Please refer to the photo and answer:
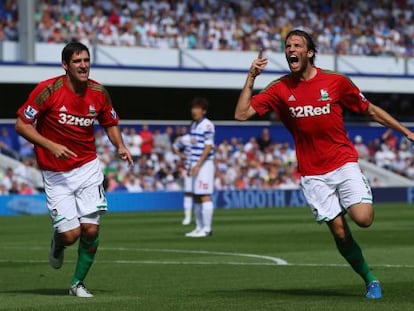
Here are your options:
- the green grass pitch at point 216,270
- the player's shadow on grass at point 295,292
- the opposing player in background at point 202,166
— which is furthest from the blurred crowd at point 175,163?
the player's shadow on grass at point 295,292

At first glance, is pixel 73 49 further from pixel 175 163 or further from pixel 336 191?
pixel 175 163

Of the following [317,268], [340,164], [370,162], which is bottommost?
[370,162]

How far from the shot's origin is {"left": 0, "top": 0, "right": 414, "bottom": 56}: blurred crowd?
4050 centimetres

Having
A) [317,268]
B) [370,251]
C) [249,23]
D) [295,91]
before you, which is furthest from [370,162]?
[295,91]

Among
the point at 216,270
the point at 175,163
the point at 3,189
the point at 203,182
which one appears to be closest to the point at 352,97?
the point at 216,270

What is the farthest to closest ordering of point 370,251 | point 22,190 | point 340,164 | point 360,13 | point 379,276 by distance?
point 360,13 → point 22,190 → point 370,251 → point 379,276 → point 340,164

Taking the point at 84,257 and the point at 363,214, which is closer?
the point at 363,214

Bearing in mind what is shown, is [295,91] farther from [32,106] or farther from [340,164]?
[32,106]

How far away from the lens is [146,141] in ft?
135

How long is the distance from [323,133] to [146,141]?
30.0 meters

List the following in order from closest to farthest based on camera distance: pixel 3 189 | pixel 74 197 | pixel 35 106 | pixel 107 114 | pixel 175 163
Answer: pixel 35 106 → pixel 74 197 → pixel 107 114 → pixel 3 189 → pixel 175 163

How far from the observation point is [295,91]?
1143 cm

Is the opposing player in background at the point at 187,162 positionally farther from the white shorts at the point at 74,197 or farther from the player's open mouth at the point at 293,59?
the player's open mouth at the point at 293,59

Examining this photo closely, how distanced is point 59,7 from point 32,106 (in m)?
29.6
